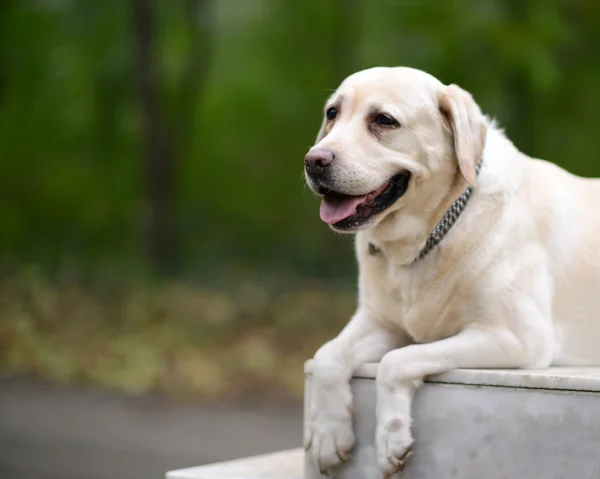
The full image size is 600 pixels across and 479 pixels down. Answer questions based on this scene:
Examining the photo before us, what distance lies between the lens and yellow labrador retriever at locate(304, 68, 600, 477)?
312cm

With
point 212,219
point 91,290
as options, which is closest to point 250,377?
point 91,290

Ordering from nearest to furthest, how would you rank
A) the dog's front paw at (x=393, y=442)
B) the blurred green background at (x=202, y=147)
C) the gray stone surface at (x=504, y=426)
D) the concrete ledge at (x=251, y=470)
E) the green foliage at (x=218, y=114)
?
the gray stone surface at (x=504, y=426) → the dog's front paw at (x=393, y=442) → the concrete ledge at (x=251, y=470) → the blurred green background at (x=202, y=147) → the green foliage at (x=218, y=114)

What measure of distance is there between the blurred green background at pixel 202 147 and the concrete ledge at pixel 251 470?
590cm

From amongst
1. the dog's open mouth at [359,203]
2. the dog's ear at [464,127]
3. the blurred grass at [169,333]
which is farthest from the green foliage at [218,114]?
the dog's open mouth at [359,203]

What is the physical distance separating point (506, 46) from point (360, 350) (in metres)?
8.63

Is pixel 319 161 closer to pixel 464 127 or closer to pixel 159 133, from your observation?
pixel 464 127

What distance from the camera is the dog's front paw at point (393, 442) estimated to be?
3043 mm

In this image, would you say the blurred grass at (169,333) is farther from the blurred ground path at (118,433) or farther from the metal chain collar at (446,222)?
the metal chain collar at (446,222)

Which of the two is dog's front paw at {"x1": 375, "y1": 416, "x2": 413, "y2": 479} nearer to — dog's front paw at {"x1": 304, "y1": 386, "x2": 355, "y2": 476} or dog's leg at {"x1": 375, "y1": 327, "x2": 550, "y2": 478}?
dog's leg at {"x1": 375, "y1": 327, "x2": 550, "y2": 478}

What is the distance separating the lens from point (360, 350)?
3408 millimetres

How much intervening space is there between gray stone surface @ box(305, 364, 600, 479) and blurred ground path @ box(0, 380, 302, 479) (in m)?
3.92

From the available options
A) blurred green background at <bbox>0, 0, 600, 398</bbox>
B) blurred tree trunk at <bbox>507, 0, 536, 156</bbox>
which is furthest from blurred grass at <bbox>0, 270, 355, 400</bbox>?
blurred tree trunk at <bbox>507, 0, 536, 156</bbox>

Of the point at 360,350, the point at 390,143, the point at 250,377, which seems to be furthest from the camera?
the point at 250,377

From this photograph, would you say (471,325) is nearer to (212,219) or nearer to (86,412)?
(86,412)
